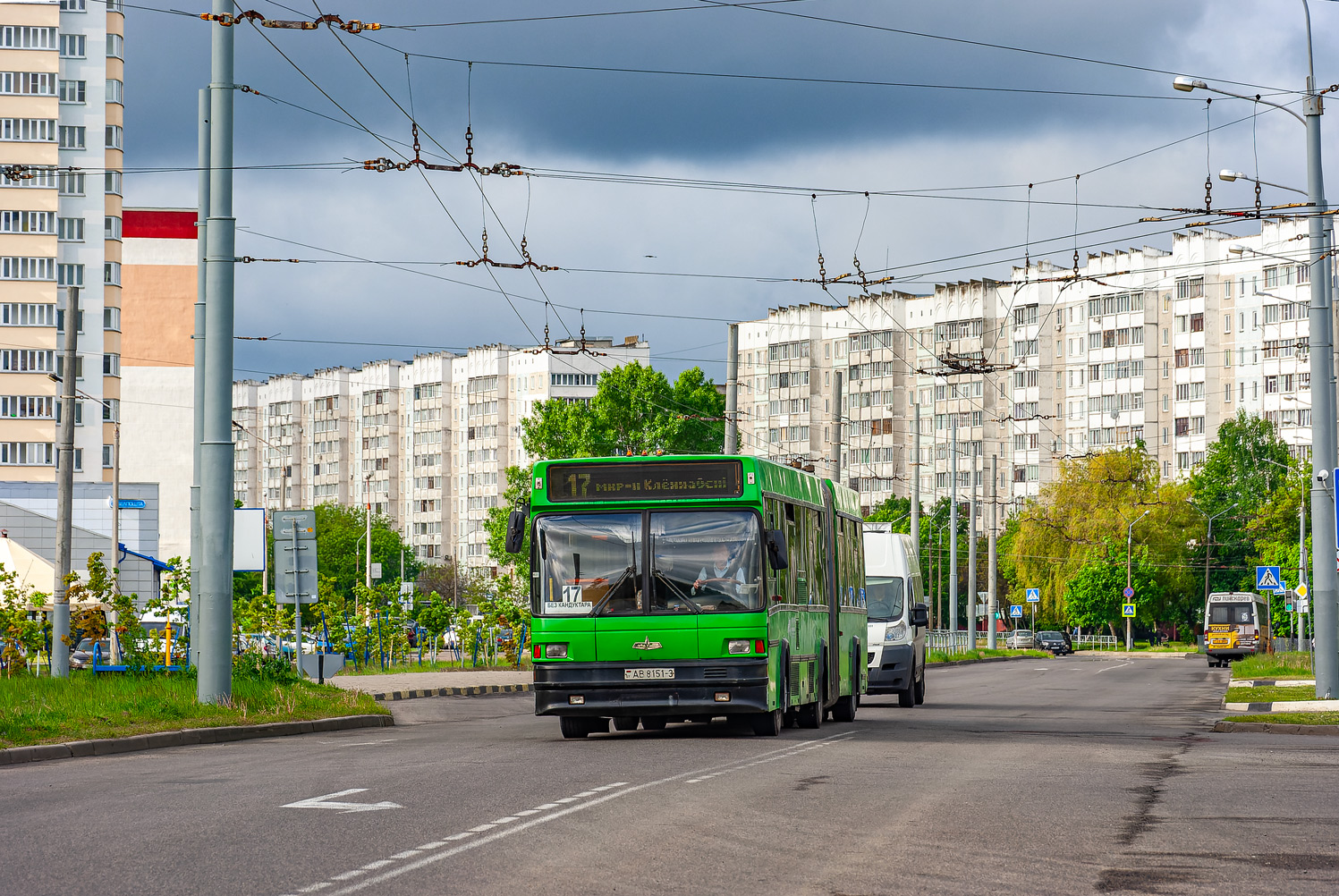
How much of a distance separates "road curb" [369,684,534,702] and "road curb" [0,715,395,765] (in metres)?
8.70

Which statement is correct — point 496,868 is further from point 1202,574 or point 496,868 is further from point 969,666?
point 1202,574

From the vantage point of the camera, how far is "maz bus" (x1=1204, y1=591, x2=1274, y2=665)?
225 ft

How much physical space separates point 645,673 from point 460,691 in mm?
15820

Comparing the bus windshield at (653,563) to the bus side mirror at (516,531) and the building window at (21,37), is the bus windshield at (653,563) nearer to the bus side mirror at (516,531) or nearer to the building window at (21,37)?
the bus side mirror at (516,531)

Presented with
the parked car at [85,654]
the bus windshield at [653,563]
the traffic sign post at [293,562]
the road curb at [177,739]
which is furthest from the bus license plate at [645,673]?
the parked car at [85,654]

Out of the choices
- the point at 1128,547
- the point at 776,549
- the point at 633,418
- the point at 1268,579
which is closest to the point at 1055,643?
the point at 1128,547

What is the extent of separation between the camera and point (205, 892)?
26.2ft

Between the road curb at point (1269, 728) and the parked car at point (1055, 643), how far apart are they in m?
68.4

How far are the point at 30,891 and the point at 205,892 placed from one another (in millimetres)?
790

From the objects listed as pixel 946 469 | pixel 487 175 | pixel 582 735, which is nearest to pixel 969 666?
pixel 487 175


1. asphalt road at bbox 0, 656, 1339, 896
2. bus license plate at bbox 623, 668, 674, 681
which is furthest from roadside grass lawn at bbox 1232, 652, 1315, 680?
bus license plate at bbox 623, 668, 674, 681

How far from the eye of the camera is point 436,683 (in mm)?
35906

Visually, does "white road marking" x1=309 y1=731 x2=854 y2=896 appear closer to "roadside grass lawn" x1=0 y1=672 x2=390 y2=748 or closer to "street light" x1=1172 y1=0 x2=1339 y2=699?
"roadside grass lawn" x1=0 y1=672 x2=390 y2=748

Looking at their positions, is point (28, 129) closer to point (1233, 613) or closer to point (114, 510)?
point (114, 510)
